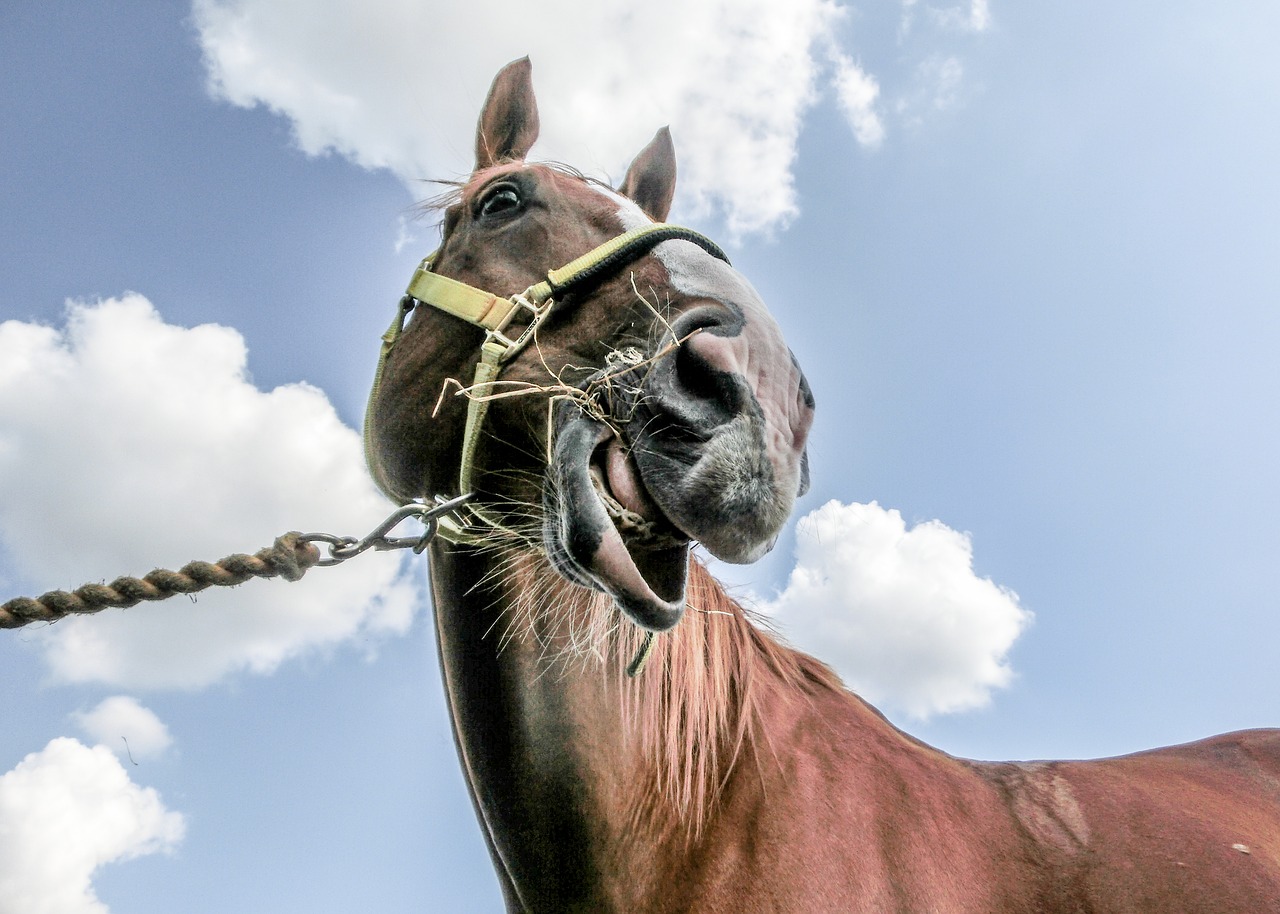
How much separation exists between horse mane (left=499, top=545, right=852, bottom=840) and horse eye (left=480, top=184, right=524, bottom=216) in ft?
3.34

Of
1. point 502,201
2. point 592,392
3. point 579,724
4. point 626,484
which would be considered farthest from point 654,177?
point 579,724

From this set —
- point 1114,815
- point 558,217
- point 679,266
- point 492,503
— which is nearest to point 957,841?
point 1114,815

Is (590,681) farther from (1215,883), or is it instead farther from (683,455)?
(1215,883)

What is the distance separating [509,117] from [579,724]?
2.04 m

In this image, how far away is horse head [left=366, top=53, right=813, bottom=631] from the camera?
1527 mm

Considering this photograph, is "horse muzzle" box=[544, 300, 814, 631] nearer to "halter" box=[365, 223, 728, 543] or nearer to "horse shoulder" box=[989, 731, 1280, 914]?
"halter" box=[365, 223, 728, 543]

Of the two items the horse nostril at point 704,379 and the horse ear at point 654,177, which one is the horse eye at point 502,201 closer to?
the horse ear at point 654,177

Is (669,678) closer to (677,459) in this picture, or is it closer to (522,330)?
(677,459)

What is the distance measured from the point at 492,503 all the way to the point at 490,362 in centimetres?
36

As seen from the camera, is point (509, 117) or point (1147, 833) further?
point (509, 117)

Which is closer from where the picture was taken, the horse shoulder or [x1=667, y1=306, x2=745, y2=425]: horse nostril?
[x1=667, y1=306, x2=745, y2=425]: horse nostril

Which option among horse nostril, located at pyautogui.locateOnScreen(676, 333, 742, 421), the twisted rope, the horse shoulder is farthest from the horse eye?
the horse shoulder

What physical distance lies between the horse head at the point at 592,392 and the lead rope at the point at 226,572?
0.59ft

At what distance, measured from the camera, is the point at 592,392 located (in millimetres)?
1709
